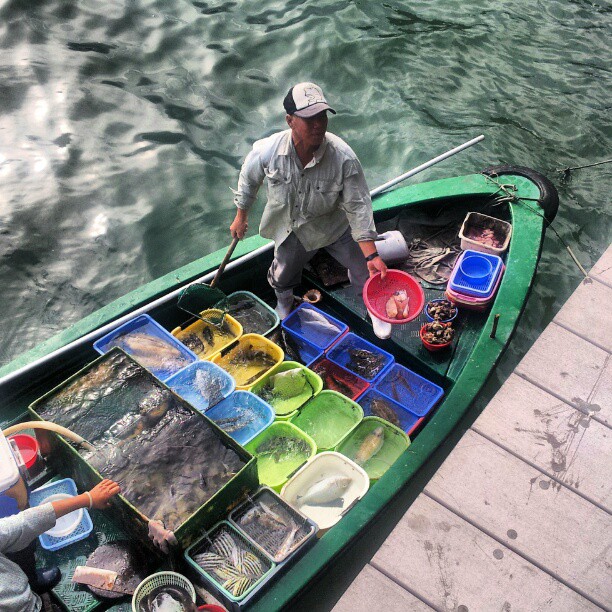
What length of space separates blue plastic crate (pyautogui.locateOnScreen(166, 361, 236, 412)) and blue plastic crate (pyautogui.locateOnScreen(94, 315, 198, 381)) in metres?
0.12

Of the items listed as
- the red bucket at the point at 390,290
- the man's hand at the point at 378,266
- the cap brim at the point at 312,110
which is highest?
the cap brim at the point at 312,110

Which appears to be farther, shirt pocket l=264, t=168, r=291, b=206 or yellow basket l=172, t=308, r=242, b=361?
yellow basket l=172, t=308, r=242, b=361

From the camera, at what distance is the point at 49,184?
7.53m

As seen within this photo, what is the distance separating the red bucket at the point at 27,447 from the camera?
4176mm

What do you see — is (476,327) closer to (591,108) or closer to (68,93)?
(591,108)

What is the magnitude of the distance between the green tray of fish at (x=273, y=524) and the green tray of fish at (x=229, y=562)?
54 mm

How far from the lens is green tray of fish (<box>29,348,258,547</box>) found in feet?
12.1

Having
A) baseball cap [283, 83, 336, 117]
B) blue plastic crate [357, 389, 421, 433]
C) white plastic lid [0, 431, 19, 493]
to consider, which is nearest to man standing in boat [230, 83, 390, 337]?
baseball cap [283, 83, 336, 117]

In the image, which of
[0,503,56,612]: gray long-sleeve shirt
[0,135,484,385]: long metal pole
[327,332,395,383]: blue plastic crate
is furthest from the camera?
[327,332,395,383]: blue plastic crate

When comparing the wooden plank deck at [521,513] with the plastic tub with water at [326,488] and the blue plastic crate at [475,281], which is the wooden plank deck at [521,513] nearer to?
the plastic tub with water at [326,488]

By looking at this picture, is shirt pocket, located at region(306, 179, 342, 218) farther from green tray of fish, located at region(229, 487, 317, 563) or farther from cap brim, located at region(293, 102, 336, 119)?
green tray of fish, located at region(229, 487, 317, 563)

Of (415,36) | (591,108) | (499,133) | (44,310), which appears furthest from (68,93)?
(591,108)

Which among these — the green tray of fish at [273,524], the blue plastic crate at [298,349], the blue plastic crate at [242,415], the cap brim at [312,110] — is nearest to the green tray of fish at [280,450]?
the blue plastic crate at [242,415]

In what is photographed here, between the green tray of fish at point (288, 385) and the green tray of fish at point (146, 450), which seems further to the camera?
the green tray of fish at point (288, 385)
